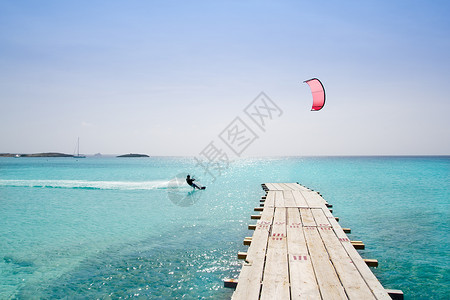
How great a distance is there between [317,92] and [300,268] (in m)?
10.1

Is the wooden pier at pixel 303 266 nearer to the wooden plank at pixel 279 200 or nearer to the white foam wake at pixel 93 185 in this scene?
the wooden plank at pixel 279 200

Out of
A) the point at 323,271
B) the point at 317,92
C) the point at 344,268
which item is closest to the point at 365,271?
the point at 344,268

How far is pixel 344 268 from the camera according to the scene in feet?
20.4

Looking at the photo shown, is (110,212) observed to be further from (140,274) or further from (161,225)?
(140,274)

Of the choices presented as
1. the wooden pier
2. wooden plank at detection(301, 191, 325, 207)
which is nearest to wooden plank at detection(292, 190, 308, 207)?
wooden plank at detection(301, 191, 325, 207)

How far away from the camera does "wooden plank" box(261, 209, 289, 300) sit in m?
5.14

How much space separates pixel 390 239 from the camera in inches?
559

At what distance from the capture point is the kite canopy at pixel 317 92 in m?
13.7

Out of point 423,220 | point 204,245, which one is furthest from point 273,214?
point 423,220

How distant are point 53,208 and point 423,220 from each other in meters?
28.7

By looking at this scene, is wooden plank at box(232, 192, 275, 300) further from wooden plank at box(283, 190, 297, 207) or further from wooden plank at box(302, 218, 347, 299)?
wooden plank at box(283, 190, 297, 207)

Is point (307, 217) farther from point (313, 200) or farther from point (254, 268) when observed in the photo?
point (254, 268)

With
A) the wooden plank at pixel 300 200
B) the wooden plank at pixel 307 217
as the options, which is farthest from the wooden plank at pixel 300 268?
the wooden plank at pixel 300 200

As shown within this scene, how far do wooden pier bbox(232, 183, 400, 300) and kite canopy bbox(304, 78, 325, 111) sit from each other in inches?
236
